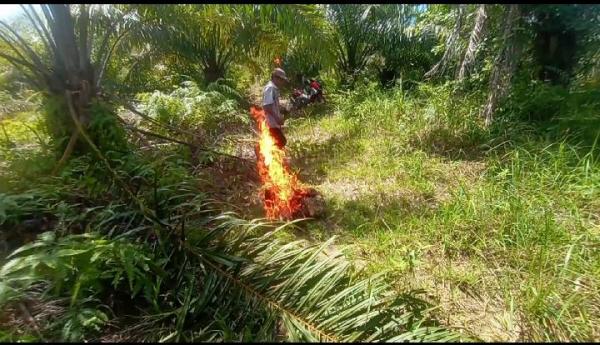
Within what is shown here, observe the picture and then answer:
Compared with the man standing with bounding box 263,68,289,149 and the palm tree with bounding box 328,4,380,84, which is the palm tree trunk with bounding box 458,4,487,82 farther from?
the palm tree with bounding box 328,4,380,84

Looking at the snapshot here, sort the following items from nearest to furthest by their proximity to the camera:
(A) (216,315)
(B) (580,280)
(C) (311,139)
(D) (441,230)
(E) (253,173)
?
1. (A) (216,315)
2. (B) (580,280)
3. (D) (441,230)
4. (E) (253,173)
5. (C) (311,139)

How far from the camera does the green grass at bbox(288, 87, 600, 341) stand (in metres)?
2.07

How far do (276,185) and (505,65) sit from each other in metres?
3.40

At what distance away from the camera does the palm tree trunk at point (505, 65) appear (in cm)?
451

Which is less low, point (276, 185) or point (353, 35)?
point (353, 35)

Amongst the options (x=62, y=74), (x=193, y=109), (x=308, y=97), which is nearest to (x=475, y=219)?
(x=62, y=74)

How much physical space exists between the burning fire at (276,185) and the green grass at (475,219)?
30 centimetres

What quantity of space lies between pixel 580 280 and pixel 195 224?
2.32 meters

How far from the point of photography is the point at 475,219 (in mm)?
2895

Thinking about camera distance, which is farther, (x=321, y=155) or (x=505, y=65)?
(x=321, y=155)

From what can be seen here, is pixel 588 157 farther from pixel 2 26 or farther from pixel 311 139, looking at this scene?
pixel 2 26

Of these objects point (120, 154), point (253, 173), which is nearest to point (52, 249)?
point (120, 154)

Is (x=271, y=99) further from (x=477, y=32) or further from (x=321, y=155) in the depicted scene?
(x=477, y=32)

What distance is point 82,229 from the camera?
→ 221 cm
